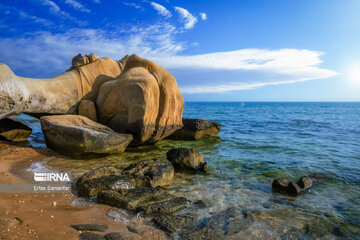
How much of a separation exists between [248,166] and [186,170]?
2272 mm

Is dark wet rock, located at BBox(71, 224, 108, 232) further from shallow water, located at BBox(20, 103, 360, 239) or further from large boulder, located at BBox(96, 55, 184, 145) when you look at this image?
Answer: large boulder, located at BBox(96, 55, 184, 145)

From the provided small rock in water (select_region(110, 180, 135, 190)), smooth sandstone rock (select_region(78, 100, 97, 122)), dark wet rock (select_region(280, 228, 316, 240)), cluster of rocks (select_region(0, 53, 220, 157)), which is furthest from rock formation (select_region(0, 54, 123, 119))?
dark wet rock (select_region(280, 228, 316, 240))

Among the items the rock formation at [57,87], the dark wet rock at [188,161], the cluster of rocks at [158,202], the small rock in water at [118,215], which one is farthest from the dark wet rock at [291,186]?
the rock formation at [57,87]

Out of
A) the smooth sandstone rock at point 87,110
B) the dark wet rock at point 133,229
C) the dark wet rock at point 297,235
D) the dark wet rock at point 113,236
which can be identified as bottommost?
the dark wet rock at point 297,235

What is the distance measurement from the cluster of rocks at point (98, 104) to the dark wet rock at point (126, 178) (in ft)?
7.38

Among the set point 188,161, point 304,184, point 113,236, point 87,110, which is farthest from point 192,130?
point 113,236

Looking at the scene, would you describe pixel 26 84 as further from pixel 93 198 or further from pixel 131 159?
pixel 93 198

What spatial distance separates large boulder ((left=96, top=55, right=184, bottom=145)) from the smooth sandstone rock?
10.7 inches

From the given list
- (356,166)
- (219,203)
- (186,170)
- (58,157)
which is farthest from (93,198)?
(356,166)

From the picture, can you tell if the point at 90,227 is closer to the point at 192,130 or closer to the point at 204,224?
the point at 204,224

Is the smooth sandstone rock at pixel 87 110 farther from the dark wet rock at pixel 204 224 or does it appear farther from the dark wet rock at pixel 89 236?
the dark wet rock at pixel 89 236

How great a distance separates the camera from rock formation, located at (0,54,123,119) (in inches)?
298

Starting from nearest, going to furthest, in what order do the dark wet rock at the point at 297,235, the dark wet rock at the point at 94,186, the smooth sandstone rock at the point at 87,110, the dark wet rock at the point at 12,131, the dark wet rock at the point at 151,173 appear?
the dark wet rock at the point at 297,235
the dark wet rock at the point at 94,186
the dark wet rock at the point at 151,173
the smooth sandstone rock at the point at 87,110
the dark wet rock at the point at 12,131

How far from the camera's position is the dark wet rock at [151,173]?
584 centimetres
